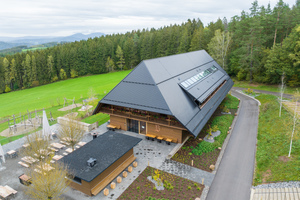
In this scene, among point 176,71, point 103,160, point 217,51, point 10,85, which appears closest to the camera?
point 103,160

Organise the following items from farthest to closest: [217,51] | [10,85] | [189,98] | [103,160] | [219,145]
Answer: [10,85], [217,51], [189,98], [219,145], [103,160]

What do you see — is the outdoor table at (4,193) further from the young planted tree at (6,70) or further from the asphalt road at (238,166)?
the young planted tree at (6,70)

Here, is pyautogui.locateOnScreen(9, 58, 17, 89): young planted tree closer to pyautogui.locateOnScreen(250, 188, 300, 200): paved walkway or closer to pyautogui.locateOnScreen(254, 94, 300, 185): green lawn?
pyautogui.locateOnScreen(254, 94, 300, 185): green lawn

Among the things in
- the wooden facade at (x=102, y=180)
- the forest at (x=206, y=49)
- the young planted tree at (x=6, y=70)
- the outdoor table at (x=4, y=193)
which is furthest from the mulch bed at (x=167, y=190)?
the young planted tree at (x=6, y=70)

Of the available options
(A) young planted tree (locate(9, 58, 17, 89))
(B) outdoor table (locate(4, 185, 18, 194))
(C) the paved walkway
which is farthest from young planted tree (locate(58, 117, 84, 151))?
(A) young planted tree (locate(9, 58, 17, 89))

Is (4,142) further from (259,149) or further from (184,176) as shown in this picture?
(259,149)

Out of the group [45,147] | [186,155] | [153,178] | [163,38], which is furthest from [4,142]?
[163,38]
